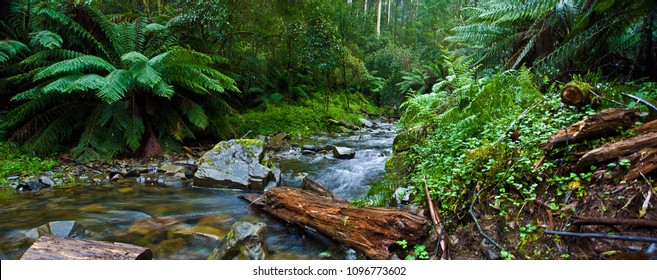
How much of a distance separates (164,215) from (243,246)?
141 cm

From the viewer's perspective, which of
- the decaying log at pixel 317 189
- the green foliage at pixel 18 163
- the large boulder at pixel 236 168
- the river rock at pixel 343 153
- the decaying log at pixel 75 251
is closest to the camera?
the decaying log at pixel 75 251

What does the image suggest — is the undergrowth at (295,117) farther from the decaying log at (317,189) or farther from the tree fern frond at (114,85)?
the decaying log at (317,189)

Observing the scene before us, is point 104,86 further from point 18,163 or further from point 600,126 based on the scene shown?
point 600,126

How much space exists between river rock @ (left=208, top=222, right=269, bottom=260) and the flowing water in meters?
0.19

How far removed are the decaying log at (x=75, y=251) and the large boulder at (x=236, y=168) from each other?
2148 mm

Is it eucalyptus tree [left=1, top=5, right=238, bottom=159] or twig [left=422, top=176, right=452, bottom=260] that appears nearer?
twig [left=422, top=176, right=452, bottom=260]

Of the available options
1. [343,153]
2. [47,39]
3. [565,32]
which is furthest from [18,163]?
[565,32]

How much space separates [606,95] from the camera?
2.38 m

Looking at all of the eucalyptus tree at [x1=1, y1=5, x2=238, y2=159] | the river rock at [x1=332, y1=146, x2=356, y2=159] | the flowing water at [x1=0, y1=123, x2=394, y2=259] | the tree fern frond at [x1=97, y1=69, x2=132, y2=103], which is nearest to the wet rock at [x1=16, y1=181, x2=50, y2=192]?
the flowing water at [x1=0, y1=123, x2=394, y2=259]

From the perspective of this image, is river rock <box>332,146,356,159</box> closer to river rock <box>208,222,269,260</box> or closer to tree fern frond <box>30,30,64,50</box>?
river rock <box>208,222,269,260</box>

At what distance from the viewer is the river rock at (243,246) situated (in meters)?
2.06

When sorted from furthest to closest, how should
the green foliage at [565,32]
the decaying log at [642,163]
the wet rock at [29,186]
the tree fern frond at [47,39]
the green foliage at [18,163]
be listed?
the tree fern frond at [47,39] < the green foliage at [18,163] < the wet rock at [29,186] < the green foliage at [565,32] < the decaying log at [642,163]

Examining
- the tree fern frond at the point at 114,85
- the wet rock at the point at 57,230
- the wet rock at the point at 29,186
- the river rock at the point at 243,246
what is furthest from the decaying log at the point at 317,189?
the wet rock at the point at 29,186

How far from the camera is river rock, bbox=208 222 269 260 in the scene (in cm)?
206
